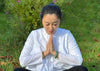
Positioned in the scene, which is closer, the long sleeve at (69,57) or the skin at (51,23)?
the skin at (51,23)

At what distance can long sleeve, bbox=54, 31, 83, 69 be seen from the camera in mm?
3023

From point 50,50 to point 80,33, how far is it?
359cm

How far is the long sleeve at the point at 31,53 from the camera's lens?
3000mm

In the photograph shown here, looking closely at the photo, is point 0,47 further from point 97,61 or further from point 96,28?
point 96,28

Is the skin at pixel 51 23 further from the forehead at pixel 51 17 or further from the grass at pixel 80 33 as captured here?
the grass at pixel 80 33

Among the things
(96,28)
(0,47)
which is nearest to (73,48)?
(0,47)

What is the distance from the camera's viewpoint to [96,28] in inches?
270

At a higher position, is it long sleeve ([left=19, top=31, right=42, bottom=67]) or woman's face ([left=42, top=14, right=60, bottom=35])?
woman's face ([left=42, top=14, right=60, bottom=35])

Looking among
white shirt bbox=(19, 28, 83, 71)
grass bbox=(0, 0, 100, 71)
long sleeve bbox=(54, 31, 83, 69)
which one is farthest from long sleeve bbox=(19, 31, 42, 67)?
grass bbox=(0, 0, 100, 71)

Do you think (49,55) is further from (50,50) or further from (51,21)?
(51,21)

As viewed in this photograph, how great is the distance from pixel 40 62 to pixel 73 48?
64cm

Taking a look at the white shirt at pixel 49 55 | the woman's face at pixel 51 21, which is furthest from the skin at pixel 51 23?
the white shirt at pixel 49 55

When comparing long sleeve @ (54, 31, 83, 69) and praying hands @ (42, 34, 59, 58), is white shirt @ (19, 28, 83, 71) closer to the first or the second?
long sleeve @ (54, 31, 83, 69)

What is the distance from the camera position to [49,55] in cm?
314
